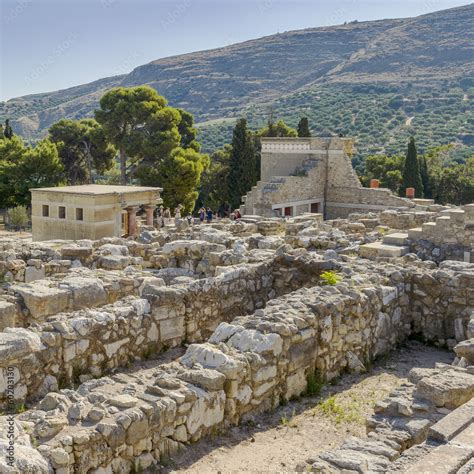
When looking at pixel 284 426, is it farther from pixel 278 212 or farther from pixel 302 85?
pixel 302 85

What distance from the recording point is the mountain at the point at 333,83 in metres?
96.2

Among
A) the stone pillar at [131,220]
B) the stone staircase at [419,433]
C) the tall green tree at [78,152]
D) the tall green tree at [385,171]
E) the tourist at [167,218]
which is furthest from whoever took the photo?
the tall green tree at [385,171]

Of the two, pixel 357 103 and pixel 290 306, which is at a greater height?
pixel 357 103

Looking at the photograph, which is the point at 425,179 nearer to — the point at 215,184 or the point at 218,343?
the point at 215,184

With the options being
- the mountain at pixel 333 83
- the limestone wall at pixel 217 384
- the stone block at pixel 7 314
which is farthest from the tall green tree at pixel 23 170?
the mountain at pixel 333 83

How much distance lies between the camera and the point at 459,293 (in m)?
9.23

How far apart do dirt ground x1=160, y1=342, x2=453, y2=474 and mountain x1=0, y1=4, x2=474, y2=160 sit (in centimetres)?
7106

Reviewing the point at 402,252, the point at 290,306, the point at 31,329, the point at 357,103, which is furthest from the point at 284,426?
the point at 357,103

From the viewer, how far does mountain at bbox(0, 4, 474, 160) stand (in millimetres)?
96188

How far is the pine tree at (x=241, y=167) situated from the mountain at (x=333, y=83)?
134ft

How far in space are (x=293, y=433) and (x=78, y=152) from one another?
4106 cm

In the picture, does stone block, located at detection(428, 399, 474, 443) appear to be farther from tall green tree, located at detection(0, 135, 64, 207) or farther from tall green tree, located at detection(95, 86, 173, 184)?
tall green tree, located at detection(95, 86, 173, 184)

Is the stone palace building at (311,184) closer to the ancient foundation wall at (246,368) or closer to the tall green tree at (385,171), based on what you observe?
the tall green tree at (385,171)

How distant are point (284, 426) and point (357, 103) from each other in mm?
105946
